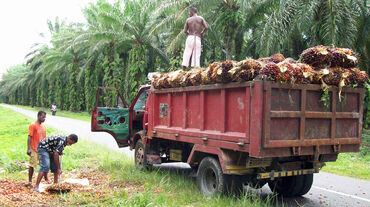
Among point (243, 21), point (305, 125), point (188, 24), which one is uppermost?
point (243, 21)

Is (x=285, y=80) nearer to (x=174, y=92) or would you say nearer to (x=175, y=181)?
(x=174, y=92)

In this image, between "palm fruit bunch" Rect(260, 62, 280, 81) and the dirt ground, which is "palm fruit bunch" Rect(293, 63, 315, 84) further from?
the dirt ground

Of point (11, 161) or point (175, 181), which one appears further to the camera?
point (11, 161)

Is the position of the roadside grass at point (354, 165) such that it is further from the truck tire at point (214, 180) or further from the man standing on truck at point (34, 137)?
the man standing on truck at point (34, 137)

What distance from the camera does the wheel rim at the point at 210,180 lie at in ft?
20.2

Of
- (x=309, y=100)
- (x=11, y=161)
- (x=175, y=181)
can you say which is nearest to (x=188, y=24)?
(x=175, y=181)

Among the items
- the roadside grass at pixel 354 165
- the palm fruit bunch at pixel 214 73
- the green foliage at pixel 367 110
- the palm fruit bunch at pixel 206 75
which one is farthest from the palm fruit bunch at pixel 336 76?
the green foliage at pixel 367 110

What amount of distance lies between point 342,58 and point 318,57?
0.40 metres

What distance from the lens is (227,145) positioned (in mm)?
5637

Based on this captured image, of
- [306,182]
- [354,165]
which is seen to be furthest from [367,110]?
[306,182]

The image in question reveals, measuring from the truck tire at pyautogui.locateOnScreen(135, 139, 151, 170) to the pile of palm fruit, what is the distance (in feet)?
9.44

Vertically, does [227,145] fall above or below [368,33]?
below

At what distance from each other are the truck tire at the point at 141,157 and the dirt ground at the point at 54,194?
90 centimetres

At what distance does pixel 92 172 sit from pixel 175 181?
219cm
